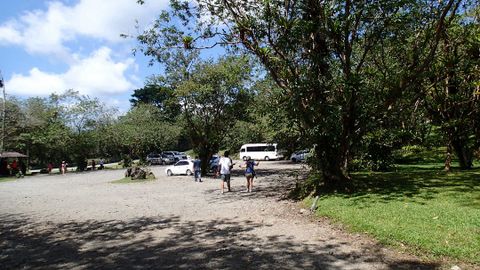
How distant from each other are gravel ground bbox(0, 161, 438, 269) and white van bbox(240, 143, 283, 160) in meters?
36.4

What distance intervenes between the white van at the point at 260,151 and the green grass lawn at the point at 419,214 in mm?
35588

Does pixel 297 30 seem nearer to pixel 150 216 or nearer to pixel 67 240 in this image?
pixel 150 216

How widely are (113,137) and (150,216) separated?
4468cm

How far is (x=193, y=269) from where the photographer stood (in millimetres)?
5965

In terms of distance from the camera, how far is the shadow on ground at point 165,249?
6.23 m

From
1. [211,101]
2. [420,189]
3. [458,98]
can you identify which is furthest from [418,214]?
[211,101]

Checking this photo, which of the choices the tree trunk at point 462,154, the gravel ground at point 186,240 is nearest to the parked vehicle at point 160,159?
the tree trunk at point 462,154

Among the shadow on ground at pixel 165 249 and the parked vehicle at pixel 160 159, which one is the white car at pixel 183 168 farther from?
the parked vehicle at pixel 160 159

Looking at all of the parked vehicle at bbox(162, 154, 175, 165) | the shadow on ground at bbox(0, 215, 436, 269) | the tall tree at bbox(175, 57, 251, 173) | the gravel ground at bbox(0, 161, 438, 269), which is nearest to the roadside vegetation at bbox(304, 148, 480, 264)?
the gravel ground at bbox(0, 161, 438, 269)

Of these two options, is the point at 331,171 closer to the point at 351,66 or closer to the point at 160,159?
the point at 351,66

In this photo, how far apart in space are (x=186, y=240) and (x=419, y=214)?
4845mm

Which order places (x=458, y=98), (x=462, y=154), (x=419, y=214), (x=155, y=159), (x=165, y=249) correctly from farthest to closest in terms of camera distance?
(x=155, y=159), (x=462, y=154), (x=458, y=98), (x=419, y=214), (x=165, y=249)

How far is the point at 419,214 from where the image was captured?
27.8ft

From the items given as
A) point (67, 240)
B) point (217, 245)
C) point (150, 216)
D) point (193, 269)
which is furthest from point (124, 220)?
point (193, 269)
